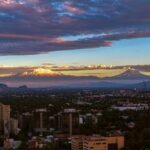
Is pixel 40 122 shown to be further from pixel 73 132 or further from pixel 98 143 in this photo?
pixel 98 143

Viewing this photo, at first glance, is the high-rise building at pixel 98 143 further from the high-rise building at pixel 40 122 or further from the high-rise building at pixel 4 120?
the high-rise building at pixel 4 120

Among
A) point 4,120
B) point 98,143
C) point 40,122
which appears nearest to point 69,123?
point 40,122

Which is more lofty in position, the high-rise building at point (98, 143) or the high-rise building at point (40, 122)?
the high-rise building at point (98, 143)

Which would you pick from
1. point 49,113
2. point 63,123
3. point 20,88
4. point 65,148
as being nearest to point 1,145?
point 65,148

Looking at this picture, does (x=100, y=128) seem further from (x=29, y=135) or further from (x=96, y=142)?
(x=96, y=142)

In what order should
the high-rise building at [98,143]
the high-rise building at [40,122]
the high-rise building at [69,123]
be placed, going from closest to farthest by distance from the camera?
the high-rise building at [98,143] < the high-rise building at [69,123] < the high-rise building at [40,122]

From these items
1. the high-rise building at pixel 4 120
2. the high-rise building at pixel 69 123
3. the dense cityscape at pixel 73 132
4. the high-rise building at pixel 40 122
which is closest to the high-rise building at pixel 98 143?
the dense cityscape at pixel 73 132

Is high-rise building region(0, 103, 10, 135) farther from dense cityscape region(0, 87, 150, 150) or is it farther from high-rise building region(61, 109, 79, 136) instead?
high-rise building region(61, 109, 79, 136)

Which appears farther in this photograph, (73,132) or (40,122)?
(40,122)

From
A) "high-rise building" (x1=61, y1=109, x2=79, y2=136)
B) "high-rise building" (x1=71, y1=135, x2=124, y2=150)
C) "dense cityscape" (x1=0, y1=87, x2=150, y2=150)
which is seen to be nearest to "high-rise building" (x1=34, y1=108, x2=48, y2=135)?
"dense cityscape" (x1=0, y1=87, x2=150, y2=150)
